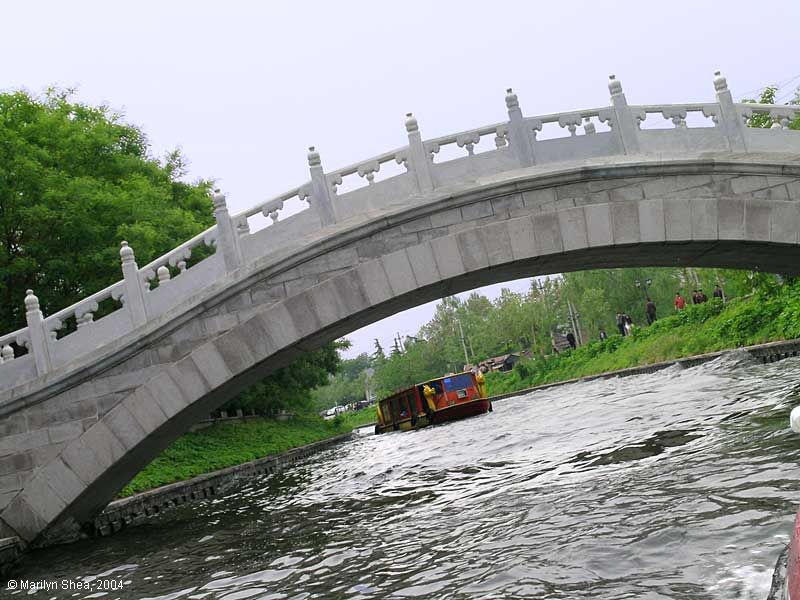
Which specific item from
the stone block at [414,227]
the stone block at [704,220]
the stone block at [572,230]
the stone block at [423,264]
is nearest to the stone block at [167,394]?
the stone block at [423,264]

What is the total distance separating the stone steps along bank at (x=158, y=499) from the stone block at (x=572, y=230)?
26.0ft

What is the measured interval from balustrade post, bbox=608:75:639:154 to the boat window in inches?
699

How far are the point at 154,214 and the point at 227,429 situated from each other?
34.0 feet

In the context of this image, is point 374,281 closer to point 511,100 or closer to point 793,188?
point 511,100

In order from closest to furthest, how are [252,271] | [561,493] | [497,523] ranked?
[497,523]
[561,493]
[252,271]

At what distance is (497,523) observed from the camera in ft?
25.6

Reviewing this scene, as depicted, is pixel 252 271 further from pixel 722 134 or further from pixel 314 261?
pixel 722 134

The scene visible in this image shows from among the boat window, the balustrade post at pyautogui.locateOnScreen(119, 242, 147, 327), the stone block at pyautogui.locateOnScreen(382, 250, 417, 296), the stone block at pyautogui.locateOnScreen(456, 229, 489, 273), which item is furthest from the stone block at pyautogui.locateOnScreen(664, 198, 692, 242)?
the boat window

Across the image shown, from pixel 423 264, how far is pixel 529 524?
4374mm

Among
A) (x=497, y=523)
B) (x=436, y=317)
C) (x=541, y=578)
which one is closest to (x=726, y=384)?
(x=497, y=523)

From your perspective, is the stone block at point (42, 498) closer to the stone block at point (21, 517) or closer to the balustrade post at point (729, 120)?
the stone block at point (21, 517)

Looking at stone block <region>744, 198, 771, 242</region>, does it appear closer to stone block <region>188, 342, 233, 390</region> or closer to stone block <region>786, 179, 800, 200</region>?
stone block <region>786, 179, 800, 200</region>

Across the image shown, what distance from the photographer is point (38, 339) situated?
11.1m

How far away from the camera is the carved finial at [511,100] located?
11234mm
